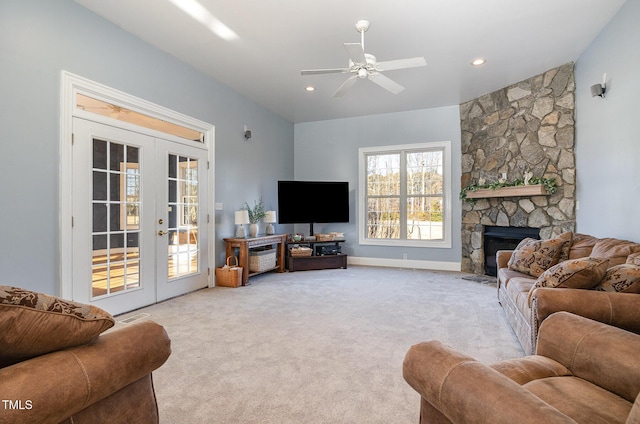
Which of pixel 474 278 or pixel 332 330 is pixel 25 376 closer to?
pixel 332 330

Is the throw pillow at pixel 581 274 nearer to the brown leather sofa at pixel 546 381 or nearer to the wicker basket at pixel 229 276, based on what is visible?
the brown leather sofa at pixel 546 381

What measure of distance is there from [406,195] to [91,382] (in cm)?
601

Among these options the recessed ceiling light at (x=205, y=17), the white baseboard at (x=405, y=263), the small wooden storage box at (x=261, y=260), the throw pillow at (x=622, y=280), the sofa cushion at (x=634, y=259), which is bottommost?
the white baseboard at (x=405, y=263)

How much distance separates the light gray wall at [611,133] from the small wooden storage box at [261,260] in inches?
174

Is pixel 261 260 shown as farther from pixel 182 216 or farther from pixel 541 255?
pixel 541 255

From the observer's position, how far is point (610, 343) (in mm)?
1263

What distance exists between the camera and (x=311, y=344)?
2.66 metres

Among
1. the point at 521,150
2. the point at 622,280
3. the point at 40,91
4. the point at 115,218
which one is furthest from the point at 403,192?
the point at 40,91

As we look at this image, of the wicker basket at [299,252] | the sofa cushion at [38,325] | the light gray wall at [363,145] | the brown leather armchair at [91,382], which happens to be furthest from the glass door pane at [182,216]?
the sofa cushion at [38,325]

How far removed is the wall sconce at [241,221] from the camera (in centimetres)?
501

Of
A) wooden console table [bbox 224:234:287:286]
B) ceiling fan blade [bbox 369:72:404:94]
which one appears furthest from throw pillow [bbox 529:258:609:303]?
wooden console table [bbox 224:234:287:286]

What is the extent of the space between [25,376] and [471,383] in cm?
123

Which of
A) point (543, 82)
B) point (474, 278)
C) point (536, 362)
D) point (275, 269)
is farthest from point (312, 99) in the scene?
point (536, 362)

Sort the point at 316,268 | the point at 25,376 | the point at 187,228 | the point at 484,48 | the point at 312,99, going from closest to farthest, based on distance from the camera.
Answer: the point at 25,376 < the point at 484,48 < the point at 187,228 < the point at 312,99 < the point at 316,268
